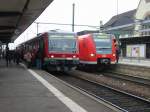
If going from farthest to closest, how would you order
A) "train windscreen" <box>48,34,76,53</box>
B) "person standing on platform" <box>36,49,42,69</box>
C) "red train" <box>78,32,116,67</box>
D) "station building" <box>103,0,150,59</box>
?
"station building" <box>103,0,150,59</box>, "red train" <box>78,32,116,67</box>, "person standing on platform" <box>36,49,42,69</box>, "train windscreen" <box>48,34,76,53</box>

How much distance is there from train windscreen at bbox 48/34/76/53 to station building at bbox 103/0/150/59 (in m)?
17.2

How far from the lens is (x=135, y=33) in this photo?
7294 cm

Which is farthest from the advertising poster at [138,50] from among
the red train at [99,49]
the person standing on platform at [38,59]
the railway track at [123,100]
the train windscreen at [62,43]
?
the railway track at [123,100]

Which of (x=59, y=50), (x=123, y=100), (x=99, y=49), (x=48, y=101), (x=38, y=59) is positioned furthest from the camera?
(x=38, y=59)

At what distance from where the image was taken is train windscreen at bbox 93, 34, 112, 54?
32781 mm

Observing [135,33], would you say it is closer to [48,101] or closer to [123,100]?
[123,100]

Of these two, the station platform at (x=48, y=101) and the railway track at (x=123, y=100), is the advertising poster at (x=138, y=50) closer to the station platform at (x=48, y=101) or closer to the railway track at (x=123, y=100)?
the railway track at (x=123, y=100)

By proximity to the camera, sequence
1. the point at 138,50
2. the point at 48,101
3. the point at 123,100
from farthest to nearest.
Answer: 1. the point at 138,50
2. the point at 123,100
3. the point at 48,101

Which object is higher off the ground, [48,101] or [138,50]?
[138,50]

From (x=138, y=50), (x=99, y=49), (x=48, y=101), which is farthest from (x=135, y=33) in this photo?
(x=48, y=101)

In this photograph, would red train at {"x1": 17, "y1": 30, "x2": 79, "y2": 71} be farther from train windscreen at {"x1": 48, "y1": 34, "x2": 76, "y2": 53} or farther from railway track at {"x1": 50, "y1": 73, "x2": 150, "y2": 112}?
railway track at {"x1": 50, "y1": 73, "x2": 150, "y2": 112}

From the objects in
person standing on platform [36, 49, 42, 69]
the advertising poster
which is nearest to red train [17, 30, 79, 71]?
person standing on platform [36, 49, 42, 69]

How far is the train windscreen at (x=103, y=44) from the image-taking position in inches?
1291

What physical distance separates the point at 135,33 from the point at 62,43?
1748 inches
